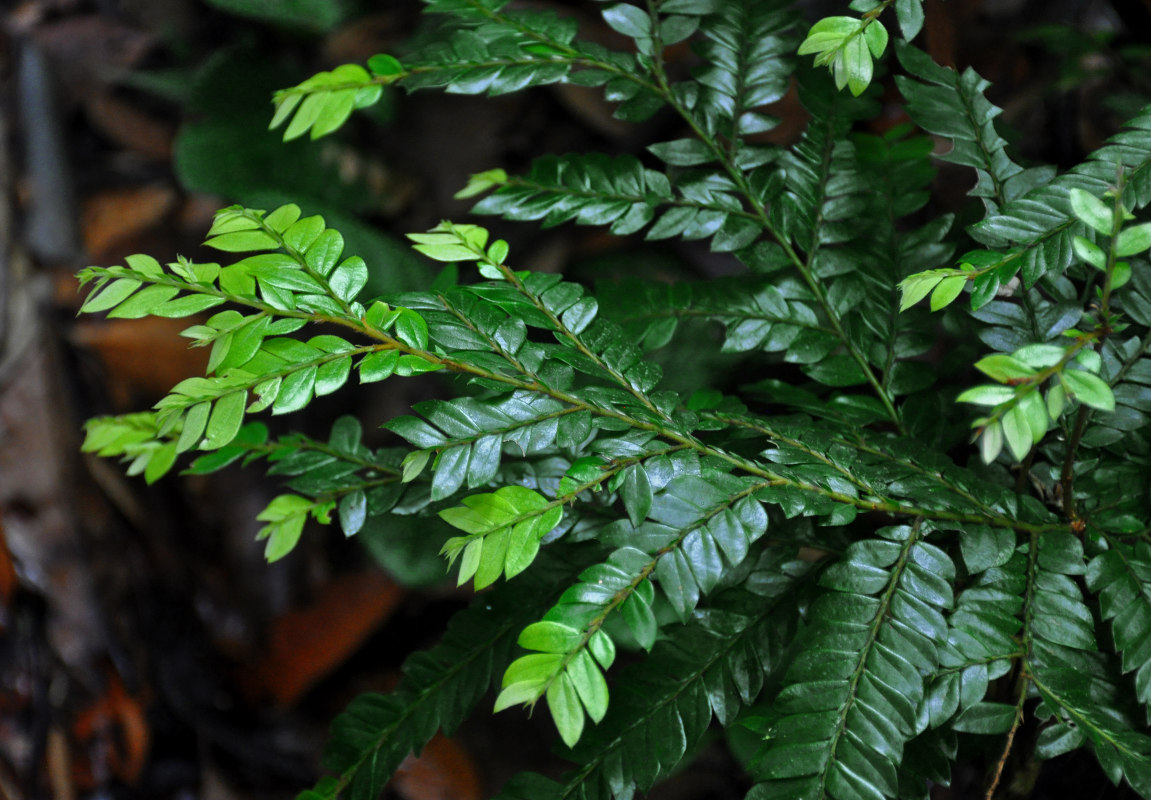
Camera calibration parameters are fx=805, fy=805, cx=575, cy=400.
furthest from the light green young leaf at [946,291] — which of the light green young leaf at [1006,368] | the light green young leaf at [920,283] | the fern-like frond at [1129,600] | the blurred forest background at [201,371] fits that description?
the blurred forest background at [201,371]

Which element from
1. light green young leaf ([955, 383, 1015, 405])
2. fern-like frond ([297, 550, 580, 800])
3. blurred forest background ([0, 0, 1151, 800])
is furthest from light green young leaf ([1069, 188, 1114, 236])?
blurred forest background ([0, 0, 1151, 800])

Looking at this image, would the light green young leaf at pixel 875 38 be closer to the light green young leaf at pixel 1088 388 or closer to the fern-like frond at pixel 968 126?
the fern-like frond at pixel 968 126

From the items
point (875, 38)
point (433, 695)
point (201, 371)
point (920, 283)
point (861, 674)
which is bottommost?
point (201, 371)

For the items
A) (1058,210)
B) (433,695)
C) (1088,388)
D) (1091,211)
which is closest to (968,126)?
(1058,210)

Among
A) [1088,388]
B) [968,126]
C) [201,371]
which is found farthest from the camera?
[201,371]

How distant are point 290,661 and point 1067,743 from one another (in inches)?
52.2

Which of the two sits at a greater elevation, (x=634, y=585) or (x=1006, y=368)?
(x=1006, y=368)

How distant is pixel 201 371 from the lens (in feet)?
5.16

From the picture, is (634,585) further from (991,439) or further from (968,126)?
(968,126)

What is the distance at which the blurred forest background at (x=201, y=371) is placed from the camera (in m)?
1.38

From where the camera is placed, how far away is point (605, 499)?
0.66 metres

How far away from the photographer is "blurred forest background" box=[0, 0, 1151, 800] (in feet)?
4.54

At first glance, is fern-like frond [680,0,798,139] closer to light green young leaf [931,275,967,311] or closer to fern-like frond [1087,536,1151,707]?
light green young leaf [931,275,967,311]

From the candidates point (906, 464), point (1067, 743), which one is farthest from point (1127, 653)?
point (906, 464)
